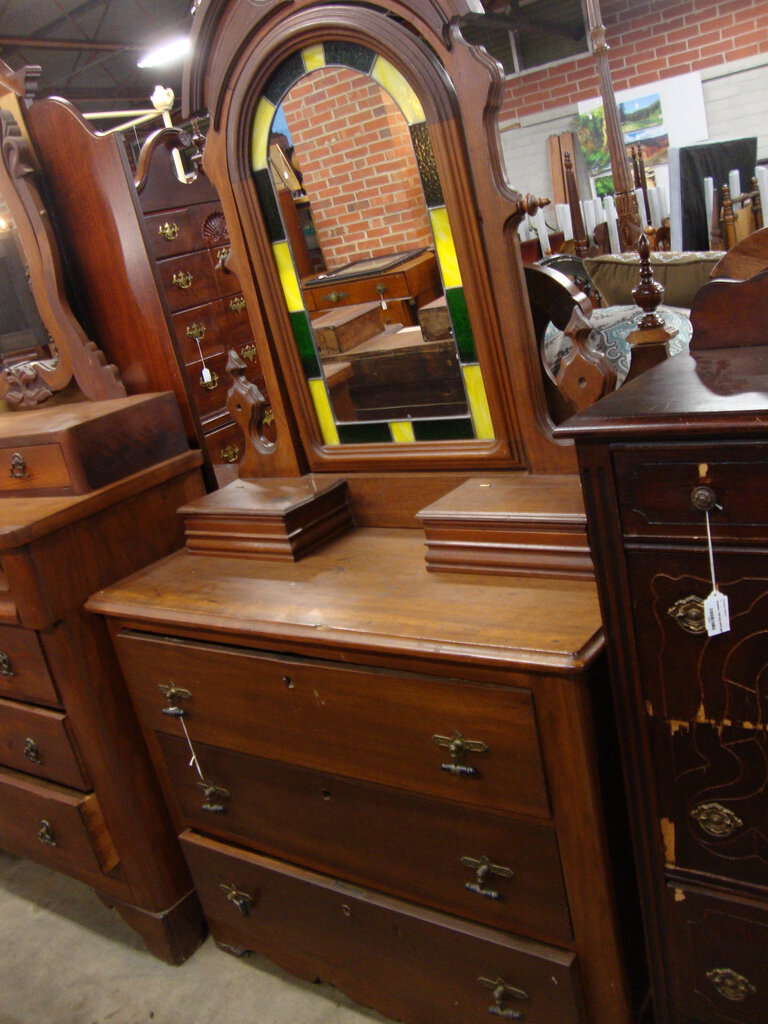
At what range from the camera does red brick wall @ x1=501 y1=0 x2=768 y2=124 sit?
745 centimetres

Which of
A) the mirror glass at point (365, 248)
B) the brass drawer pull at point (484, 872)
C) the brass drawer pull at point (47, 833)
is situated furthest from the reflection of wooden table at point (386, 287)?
the brass drawer pull at point (47, 833)

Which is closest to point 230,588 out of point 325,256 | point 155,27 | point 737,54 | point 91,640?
point 91,640

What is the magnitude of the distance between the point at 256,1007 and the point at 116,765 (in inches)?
25.6

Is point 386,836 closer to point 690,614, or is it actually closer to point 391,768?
point 391,768

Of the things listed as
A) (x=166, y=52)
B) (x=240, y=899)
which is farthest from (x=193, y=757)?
(x=166, y=52)

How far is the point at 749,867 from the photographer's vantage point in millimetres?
1309

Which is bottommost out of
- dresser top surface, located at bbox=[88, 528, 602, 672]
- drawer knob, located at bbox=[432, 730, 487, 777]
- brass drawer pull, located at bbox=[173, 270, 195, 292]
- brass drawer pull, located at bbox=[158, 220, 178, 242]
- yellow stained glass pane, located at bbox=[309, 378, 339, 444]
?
drawer knob, located at bbox=[432, 730, 487, 777]

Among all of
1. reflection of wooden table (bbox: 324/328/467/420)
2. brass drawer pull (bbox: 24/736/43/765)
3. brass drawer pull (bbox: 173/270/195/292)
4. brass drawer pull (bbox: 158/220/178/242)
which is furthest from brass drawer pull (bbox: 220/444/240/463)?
brass drawer pull (bbox: 24/736/43/765)

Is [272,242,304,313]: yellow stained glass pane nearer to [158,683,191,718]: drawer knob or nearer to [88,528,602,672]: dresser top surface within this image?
[88,528,602,672]: dresser top surface

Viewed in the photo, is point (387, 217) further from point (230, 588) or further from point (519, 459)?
point (230, 588)

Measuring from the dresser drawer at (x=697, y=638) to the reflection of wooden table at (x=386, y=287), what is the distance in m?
0.78

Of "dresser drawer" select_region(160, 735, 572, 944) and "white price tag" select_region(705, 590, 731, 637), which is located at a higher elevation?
"white price tag" select_region(705, 590, 731, 637)

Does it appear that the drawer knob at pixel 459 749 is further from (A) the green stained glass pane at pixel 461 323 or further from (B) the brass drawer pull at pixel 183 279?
(B) the brass drawer pull at pixel 183 279

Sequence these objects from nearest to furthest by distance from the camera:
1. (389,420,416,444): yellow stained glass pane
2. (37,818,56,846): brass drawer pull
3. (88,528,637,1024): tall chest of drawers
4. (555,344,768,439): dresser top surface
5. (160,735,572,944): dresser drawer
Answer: (555,344,768,439): dresser top surface
(88,528,637,1024): tall chest of drawers
(160,735,572,944): dresser drawer
(389,420,416,444): yellow stained glass pane
(37,818,56,846): brass drawer pull
